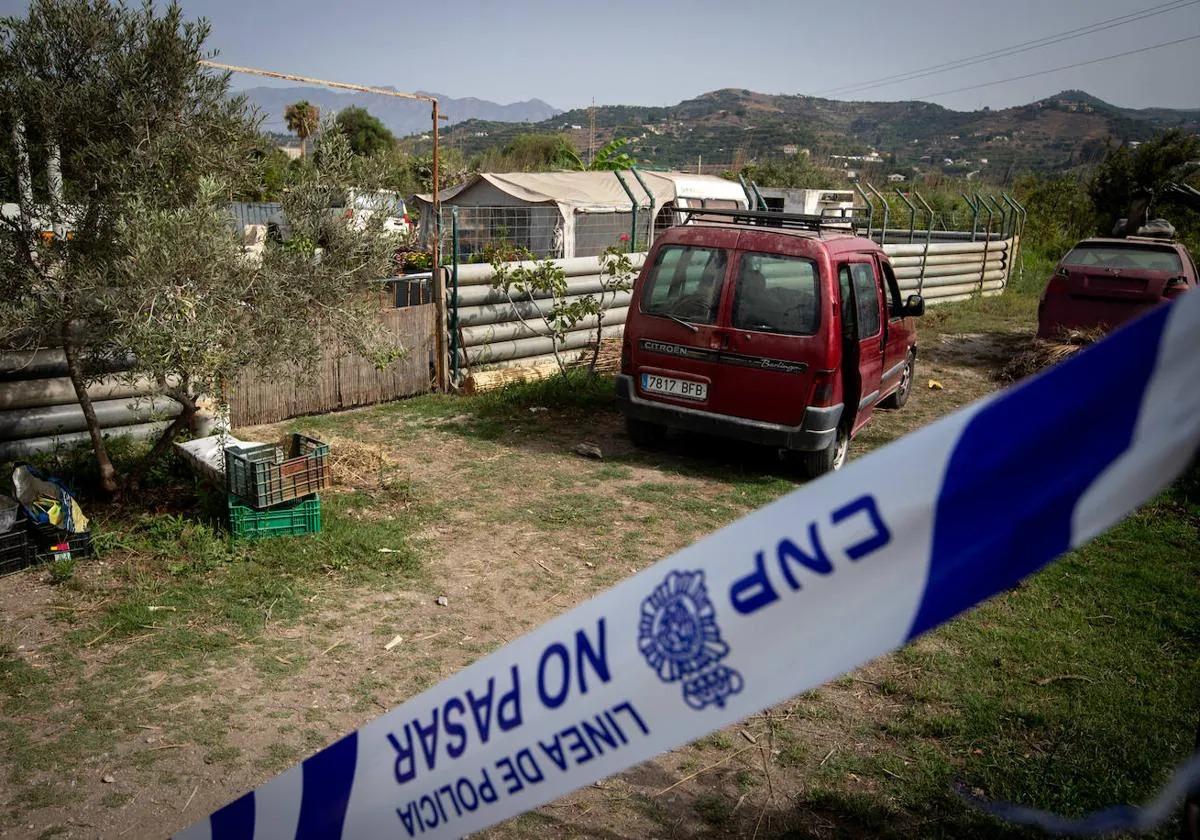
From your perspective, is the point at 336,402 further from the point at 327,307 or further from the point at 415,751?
the point at 415,751

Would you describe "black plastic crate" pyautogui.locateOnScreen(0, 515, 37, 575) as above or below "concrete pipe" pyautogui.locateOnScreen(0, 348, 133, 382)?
below

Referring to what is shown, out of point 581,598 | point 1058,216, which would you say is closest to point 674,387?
point 581,598

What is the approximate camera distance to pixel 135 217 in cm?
536

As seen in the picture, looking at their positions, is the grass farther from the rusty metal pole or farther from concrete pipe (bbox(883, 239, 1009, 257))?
concrete pipe (bbox(883, 239, 1009, 257))

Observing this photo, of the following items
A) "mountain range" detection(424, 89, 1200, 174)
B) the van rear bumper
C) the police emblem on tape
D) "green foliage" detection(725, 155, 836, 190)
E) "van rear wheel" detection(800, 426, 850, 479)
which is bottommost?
"van rear wheel" detection(800, 426, 850, 479)

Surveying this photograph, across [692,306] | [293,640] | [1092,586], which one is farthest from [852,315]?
[293,640]

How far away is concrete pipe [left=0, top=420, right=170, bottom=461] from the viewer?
684cm

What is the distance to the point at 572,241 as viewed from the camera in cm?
1834

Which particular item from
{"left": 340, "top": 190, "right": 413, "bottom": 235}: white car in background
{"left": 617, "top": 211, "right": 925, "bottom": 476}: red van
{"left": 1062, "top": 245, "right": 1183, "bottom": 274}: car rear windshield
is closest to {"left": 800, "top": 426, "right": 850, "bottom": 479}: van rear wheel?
{"left": 617, "top": 211, "right": 925, "bottom": 476}: red van

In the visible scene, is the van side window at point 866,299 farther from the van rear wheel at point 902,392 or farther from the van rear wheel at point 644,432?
the van rear wheel at point 902,392

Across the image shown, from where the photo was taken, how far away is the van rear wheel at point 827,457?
774 cm

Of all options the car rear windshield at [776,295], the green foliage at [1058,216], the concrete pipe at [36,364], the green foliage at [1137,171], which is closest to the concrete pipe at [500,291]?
the car rear windshield at [776,295]

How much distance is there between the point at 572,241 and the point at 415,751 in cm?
1734

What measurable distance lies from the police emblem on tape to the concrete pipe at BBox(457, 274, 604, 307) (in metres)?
9.34
